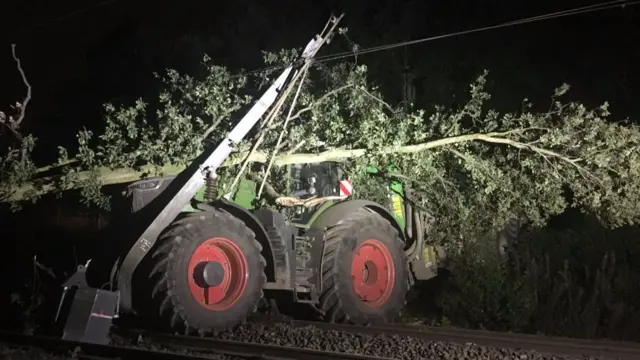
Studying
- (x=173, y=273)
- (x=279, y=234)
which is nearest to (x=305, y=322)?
(x=279, y=234)

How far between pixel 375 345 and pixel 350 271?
1.92 m

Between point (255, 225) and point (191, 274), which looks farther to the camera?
point (255, 225)

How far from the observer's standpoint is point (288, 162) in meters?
9.69

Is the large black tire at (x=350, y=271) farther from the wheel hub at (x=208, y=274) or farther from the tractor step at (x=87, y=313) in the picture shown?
the tractor step at (x=87, y=313)

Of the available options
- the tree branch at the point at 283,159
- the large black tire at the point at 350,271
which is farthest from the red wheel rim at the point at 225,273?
the tree branch at the point at 283,159

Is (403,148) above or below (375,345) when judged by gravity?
above

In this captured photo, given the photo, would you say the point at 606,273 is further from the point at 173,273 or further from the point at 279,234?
the point at 173,273

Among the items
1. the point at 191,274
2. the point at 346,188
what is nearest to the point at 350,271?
the point at 346,188

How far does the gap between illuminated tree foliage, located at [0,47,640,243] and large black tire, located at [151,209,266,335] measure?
1.87m

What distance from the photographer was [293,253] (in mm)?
8039

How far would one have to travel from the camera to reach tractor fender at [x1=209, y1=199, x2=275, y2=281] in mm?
7703

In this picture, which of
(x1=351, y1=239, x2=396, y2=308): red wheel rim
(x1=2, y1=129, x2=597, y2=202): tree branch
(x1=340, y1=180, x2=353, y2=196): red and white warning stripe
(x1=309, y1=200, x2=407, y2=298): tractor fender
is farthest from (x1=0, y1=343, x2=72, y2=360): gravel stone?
(x1=340, y1=180, x2=353, y2=196): red and white warning stripe

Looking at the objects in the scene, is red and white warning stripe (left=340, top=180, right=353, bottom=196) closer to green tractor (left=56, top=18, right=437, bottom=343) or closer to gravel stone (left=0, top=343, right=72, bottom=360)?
green tractor (left=56, top=18, right=437, bottom=343)

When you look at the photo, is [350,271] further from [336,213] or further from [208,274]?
[208,274]
